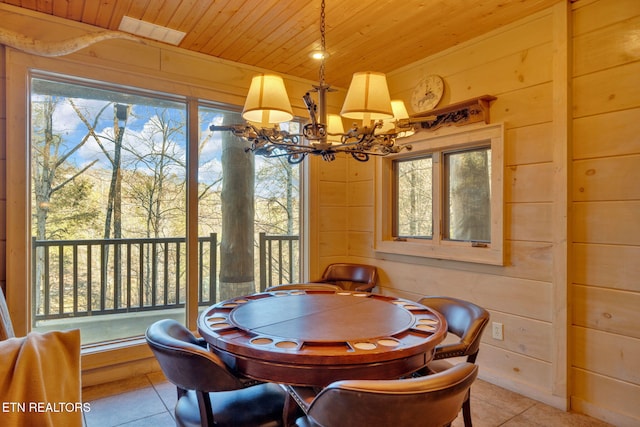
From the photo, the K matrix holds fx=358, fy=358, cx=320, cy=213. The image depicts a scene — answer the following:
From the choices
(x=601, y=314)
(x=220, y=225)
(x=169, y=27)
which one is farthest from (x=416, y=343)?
(x=169, y=27)

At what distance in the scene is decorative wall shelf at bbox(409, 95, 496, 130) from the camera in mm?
2646

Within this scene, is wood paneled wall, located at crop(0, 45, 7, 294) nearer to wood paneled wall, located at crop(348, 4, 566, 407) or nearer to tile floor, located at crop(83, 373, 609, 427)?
tile floor, located at crop(83, 373, 609, 427)

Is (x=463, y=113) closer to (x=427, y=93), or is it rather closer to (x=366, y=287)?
(x=427, y=93)

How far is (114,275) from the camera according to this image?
2.88m

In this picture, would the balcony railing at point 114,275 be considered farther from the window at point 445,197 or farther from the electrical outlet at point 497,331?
the electrical outlet at point 497,331

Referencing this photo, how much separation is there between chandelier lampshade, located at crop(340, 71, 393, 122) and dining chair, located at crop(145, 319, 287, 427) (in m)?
1.22

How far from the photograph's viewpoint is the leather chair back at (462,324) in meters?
1.73

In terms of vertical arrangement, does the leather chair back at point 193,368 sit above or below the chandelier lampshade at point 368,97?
below

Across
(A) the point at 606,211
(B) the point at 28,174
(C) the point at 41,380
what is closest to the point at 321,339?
(C) the point at 41,380

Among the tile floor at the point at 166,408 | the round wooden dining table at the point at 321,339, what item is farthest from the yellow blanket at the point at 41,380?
the tile floor at the point at 166,408

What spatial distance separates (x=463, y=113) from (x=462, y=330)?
5.52 ft

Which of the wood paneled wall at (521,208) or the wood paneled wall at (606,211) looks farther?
the wood paneled wall at (521,208)

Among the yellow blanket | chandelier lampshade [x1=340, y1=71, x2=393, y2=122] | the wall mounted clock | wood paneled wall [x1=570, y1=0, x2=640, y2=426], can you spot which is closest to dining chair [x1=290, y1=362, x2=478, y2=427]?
the yellow blanket

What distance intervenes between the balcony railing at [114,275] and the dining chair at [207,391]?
1.54 m
